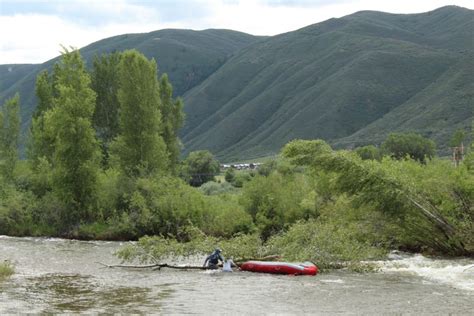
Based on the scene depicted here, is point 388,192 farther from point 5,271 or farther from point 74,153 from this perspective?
point 74,153

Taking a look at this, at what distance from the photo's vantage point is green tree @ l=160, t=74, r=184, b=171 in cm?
6840

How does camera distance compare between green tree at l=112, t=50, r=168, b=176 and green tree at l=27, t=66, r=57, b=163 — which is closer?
green tree at l=112, t=50, r=168, b=176

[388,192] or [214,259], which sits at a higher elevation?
[388,192]

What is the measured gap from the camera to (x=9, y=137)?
6831cm

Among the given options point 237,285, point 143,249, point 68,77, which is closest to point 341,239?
point 237,285

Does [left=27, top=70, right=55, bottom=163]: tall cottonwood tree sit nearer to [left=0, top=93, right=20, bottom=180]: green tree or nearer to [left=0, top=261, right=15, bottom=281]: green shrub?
[left=0, top=93, right=20, bottom=180]: green tree

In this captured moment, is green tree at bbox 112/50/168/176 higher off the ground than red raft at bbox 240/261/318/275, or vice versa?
green tree at bbox 112/50/168/176

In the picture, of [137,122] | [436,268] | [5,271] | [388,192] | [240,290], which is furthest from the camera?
[137,122]

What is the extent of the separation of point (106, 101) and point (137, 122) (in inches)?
493

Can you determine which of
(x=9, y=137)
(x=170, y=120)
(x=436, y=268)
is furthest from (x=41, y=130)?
(x=436, y=268)

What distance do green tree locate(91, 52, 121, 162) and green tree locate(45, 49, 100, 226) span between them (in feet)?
38.2

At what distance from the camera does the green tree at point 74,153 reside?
5584 centimetres

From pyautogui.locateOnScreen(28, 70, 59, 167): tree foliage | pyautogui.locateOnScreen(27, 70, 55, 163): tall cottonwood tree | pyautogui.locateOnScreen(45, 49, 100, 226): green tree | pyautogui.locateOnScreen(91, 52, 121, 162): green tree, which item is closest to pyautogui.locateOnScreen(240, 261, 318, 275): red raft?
pyautogui.locateOnScreen(45, 49, 100, 226): green tree

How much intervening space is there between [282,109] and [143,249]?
156955mm
